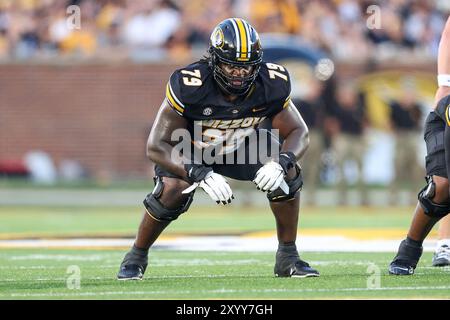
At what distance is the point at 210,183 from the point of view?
6.58m

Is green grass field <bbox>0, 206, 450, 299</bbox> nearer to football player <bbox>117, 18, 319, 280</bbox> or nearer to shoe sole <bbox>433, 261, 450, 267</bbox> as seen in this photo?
shoe sole <bbox>433, 261, 450, 267</bbox>

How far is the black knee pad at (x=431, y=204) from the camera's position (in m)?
6.94

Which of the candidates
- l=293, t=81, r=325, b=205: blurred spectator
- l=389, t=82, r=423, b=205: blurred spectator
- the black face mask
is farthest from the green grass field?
l=389, t=82, r=423, b=205: blurred spectator

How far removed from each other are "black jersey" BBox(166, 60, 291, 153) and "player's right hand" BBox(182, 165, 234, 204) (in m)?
0.41

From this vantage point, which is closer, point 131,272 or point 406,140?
point 131,272

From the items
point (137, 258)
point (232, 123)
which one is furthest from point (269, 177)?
point (137, 258)

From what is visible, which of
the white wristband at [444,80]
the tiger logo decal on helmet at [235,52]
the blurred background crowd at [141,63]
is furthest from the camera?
the blurred background crowd at [141,63]

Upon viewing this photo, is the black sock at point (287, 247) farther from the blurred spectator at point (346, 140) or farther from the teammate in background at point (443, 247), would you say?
the blurred spectator at point (346, 140)

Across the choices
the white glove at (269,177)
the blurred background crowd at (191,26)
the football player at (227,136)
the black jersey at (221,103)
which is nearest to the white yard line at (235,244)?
the football player at (227,136)

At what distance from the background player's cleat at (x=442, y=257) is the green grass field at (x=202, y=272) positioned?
0.11 meters

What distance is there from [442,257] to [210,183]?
207 centimetres

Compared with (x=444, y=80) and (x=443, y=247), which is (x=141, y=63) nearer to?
(x=444, y=80)
